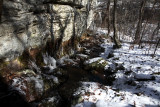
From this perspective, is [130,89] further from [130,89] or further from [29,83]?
[29,83]

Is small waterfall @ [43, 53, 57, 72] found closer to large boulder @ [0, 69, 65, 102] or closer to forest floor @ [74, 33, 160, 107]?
large boulder @ [0, 69, 65, 102]

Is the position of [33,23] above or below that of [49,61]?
above

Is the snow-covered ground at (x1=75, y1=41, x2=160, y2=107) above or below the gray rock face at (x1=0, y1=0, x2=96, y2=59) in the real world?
below

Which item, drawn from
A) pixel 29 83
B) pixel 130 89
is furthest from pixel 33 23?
pixel 130 89

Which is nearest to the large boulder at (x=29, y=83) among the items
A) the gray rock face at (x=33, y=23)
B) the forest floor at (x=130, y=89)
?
the gray rock face at (x=33, y=23)

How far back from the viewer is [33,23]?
283 inches

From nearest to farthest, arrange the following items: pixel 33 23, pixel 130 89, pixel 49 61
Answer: pixel 130 89 < pixel 33 23 < pixel 49 61

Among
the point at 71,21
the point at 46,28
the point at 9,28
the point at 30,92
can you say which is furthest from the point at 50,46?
the point at 30,92

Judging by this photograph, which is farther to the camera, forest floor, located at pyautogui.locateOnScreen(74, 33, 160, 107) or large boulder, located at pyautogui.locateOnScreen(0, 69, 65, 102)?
large boulder, located at pyautogui.locateOnScreen(0, 69, 65, 102)

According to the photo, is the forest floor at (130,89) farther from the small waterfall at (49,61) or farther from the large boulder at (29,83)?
the small waterfall at (49,61)

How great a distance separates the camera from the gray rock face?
18.3 ft

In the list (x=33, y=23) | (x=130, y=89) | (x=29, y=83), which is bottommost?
(x=130, y=89)

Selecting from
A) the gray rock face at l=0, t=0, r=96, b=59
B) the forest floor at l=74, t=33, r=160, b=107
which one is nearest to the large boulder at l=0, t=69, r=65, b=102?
the gray rock face at l=0, t=0, r=96, b=59

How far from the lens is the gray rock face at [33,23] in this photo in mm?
5566
